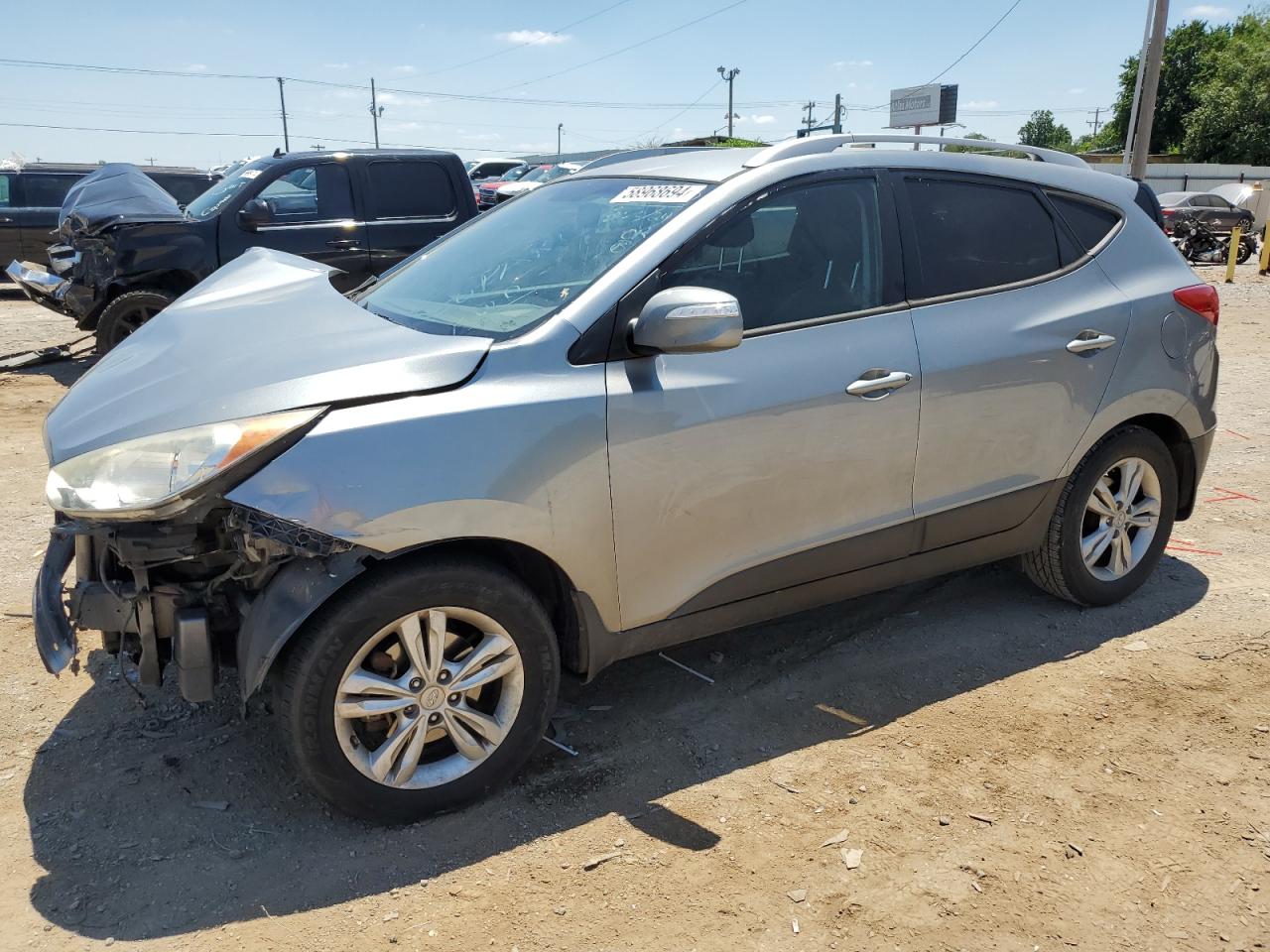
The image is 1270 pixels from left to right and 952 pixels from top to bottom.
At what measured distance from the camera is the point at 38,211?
14898mm

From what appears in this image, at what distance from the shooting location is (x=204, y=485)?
2.46 m

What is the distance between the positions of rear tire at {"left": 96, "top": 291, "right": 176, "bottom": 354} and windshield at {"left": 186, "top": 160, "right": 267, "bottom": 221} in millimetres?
822

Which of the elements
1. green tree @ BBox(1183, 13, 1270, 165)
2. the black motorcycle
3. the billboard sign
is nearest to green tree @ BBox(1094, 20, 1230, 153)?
green tree @ BBox(1183, 13, 1270, 165)

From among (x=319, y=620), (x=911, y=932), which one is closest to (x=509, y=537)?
(x=319, y=620)

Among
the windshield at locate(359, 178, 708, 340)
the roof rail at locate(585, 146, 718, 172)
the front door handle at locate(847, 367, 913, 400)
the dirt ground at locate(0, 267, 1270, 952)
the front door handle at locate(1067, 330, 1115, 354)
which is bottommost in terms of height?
the dirt ground at locate(0, 267, 1270, 952)

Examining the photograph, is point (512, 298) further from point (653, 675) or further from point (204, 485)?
point (653, 675)

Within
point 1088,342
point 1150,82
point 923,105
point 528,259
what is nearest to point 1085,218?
point 1088,342

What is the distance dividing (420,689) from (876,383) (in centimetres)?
174

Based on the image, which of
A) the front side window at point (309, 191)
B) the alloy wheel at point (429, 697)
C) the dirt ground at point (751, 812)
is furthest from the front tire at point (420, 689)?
the front side window at point (309, 191)

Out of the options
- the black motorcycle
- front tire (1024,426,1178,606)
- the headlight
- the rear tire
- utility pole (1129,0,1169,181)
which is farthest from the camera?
the black motorcycle

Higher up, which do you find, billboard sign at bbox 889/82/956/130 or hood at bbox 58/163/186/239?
billboard sign at bbox 889/82/956/130

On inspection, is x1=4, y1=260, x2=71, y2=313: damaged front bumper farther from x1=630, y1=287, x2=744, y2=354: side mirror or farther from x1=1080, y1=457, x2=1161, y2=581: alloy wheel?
x1=1080, y1=457, x2=1161, y2=581: alloy wheel

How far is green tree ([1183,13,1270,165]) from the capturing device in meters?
45.3

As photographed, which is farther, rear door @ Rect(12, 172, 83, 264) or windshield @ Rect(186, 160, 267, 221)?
rear door @ Rect(12, 172, 83, 264)
